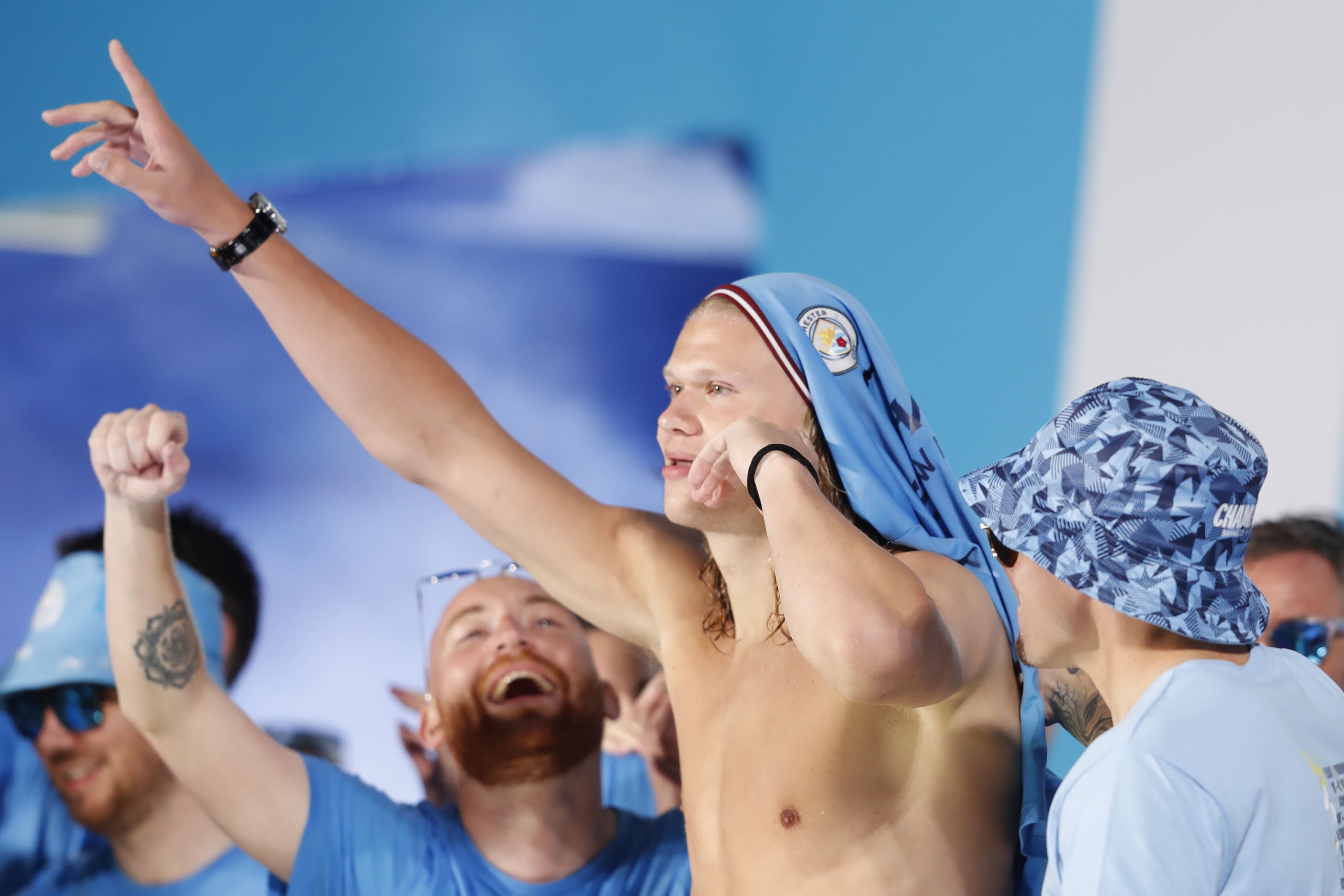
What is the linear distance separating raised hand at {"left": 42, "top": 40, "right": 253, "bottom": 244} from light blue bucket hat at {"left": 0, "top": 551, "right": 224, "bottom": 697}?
1237 millimetres

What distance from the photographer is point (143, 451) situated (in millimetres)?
1907

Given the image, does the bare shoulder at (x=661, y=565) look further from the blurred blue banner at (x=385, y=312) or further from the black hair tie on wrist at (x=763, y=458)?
the blurred blue banner at (x=385, y=312)

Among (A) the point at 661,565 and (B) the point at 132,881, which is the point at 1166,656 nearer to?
(A) the point at 661,565

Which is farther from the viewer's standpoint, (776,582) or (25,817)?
(25,817)

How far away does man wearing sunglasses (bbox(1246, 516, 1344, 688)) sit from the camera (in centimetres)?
235

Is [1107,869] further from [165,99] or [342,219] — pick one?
[165,99]

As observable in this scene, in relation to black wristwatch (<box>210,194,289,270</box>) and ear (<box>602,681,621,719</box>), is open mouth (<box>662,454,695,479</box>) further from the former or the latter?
ear (<box>602,681,621,719</box>)

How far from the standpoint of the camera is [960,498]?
162 centimetres

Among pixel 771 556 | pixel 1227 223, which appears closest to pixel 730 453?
pixel 771 556

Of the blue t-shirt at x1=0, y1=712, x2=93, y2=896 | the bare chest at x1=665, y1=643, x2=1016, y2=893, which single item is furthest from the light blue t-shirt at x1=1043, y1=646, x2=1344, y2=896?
the blue t-shirt at x1=0, y1=712, x2=93, y2=896

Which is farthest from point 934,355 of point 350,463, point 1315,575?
point 350,463

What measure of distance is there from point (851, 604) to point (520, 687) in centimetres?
141

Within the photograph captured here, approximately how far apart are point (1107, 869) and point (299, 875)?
1.74 meters

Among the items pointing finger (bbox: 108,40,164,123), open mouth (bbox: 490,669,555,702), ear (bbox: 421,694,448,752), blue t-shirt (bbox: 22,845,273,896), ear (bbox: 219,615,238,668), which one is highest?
pointing finger (bbox: 108,40,164,123)
